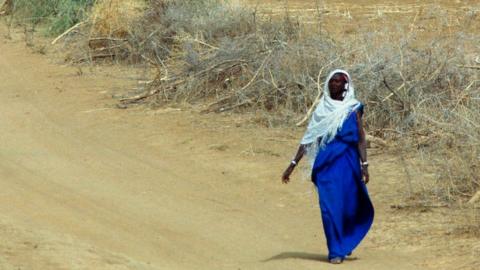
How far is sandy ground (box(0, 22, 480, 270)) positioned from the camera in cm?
806

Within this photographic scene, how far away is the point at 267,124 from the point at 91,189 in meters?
3.07

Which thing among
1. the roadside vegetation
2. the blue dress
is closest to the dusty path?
the blue dress

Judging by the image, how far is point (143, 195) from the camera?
1041cm

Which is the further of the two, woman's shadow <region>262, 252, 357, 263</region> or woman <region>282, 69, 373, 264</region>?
woman's shadow <region>262, 252, 357, 263</region>

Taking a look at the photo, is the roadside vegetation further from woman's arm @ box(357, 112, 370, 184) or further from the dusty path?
woman's arm @ box(357, 112, 370, 184)

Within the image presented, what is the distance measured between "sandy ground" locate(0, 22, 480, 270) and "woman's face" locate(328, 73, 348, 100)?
1185 millimetres

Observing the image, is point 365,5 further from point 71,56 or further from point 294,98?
point 294,98

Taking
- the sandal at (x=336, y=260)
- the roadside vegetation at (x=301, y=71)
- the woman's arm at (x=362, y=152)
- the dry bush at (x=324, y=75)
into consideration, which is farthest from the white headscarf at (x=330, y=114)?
the dry bush at (x=324, y=75)

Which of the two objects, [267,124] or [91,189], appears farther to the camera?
[267,124]

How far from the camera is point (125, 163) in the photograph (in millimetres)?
11719

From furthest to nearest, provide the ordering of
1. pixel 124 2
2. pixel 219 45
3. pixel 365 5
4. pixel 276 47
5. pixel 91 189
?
pixel 365 5, pixel 124 2, pixel 219 45, pixel 276 47, pixel 91 189

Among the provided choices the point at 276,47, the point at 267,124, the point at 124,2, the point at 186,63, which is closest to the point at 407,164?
the point at 267,124

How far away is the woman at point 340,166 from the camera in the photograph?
772cm

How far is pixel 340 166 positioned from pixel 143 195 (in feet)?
10.2
